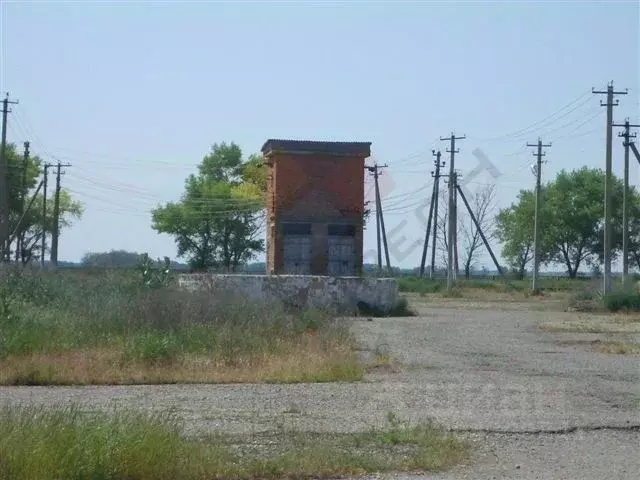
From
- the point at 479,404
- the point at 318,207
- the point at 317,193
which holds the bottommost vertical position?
the point at 479,404

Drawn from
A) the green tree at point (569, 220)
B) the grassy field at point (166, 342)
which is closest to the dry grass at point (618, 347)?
the grassy field at point (166, 342)

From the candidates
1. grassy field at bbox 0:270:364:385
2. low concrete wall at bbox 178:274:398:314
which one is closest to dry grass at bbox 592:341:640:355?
grassy field at bbox 0:270:364:385

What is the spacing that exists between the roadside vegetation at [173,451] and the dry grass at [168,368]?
545 cm

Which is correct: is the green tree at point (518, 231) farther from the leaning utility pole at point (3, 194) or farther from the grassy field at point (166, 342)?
the grassy field at point (166, 342)

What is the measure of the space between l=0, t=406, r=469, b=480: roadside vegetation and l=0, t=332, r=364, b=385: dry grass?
215 inches

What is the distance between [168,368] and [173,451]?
8.29 meters

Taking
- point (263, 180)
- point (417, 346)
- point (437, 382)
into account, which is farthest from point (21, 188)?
point (437, 382)

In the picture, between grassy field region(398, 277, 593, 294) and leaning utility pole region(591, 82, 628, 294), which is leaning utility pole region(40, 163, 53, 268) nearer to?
grassy field region(398, 277, 593, 294)

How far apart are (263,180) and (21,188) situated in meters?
16.7

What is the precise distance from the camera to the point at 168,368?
58.0 ft

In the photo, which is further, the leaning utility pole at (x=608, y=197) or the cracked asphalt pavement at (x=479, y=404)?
the leaning utility pole at (x=608, y=197)

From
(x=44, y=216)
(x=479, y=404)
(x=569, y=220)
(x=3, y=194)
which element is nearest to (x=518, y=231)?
(x=569, y=220)

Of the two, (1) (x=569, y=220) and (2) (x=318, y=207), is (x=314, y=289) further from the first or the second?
(1) (x=569, y=220)

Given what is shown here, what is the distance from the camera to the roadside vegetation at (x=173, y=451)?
8.83m
